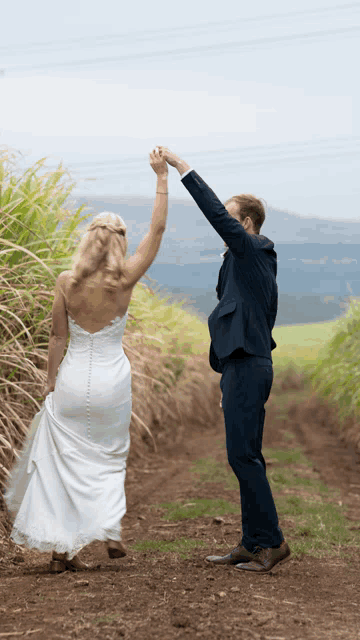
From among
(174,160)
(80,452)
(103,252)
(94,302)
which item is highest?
(174,160)

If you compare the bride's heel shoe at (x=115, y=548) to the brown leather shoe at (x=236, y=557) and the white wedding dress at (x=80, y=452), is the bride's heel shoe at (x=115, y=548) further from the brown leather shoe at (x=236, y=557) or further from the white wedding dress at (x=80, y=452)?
the brown leather shoe at (x=236, y=557)

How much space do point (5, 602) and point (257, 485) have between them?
131 centimetres

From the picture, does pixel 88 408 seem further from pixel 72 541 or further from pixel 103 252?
pixel 103 252

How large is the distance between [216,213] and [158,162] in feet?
1.45

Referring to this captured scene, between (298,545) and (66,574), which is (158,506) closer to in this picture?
(298,545)

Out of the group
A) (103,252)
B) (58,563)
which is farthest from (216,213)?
(58,563)

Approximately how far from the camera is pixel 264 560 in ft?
13.5

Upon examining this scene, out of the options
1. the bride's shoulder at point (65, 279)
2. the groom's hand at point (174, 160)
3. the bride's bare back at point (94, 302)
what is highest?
the groom's hand at point (174, 160)

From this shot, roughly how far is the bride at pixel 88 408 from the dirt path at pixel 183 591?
245 mm

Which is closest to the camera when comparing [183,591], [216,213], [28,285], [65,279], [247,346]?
[183,591]

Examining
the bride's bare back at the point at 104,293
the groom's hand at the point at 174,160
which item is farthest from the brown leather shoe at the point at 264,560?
the groom's hand at the point at 174,160

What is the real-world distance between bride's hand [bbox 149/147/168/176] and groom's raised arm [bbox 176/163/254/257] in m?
0.14

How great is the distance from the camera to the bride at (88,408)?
157 inches

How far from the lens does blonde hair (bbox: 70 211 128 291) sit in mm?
3936
